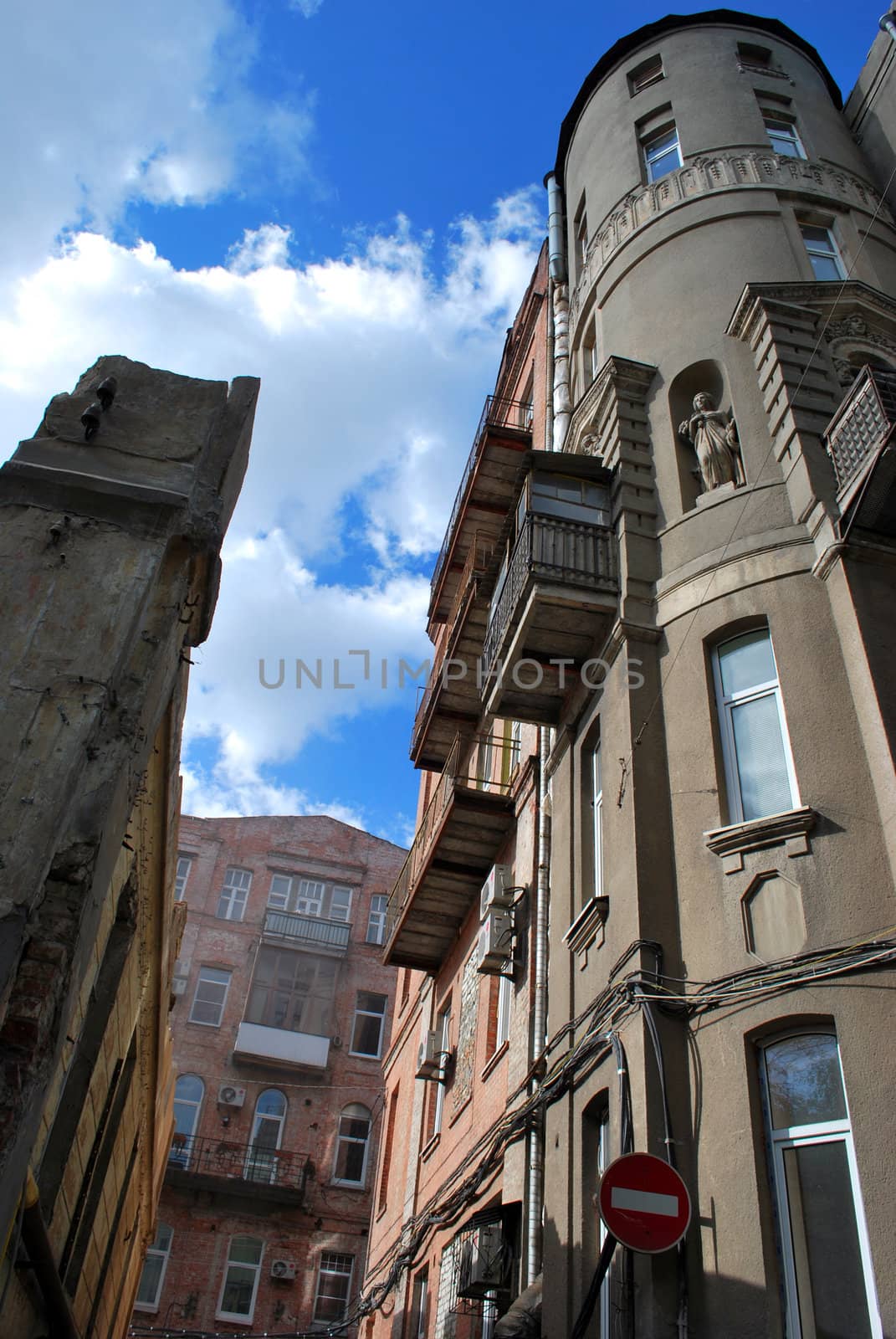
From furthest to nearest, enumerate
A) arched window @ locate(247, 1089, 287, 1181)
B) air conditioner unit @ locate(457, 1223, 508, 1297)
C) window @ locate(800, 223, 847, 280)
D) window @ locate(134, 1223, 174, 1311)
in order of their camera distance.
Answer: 1. arched window @ locate(247, 1089, 287, 1181)
2. window @ locate(134, 1223, 174, 1311)
3. window @ locate(800, 223, 847, 280)
4. air conditioner unit @ locate(457, 1223, 508, 1297)

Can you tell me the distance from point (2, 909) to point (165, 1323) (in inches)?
1012

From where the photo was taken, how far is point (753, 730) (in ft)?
29.1

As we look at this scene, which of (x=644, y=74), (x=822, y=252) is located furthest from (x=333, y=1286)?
(x=644, y=74)

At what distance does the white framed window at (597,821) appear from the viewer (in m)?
10.0

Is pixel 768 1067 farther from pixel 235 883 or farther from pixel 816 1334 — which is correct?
pixel 235 883

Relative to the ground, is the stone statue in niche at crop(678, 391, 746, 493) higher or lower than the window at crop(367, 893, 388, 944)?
lower

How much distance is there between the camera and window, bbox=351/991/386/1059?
1270 inches

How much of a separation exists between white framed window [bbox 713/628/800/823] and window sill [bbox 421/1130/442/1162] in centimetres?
948

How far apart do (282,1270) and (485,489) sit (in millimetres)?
20299

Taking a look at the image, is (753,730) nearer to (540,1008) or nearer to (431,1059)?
(540,1008)

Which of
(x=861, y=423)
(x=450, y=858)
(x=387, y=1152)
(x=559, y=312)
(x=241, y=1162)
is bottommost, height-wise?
(x=387, y=1152)

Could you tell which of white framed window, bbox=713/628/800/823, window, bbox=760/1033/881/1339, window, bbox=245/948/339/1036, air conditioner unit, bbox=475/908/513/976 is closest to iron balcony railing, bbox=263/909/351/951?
window, bbox=245/948/339/1036

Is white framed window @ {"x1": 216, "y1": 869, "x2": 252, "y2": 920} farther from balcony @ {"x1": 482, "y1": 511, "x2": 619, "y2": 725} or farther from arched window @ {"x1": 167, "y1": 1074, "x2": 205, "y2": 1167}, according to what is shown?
balcony @ {"x1": 482, "y1": 511, "x2": 619, "y2": 725}

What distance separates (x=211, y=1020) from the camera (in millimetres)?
31516
